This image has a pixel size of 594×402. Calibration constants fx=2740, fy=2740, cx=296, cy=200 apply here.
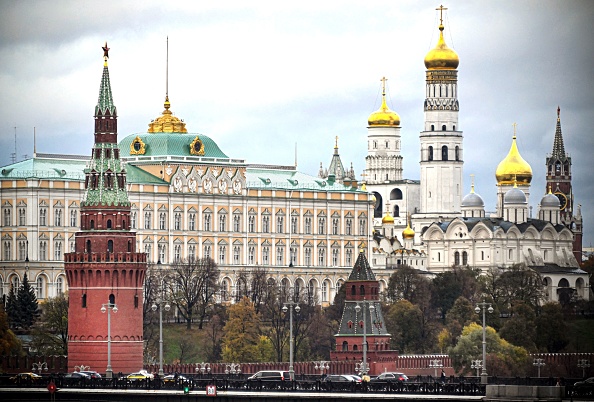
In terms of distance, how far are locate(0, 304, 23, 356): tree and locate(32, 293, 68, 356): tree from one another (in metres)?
2.40

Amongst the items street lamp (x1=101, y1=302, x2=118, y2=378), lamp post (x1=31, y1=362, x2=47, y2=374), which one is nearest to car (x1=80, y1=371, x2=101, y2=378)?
street lamp (x1=101, y1=302, x2=118, y2=378)

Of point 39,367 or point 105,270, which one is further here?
point 105,270

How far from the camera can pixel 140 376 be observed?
160m

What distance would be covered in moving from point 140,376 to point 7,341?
27.2m

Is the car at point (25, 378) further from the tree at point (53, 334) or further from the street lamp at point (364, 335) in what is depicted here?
the tree at point (53, 334)

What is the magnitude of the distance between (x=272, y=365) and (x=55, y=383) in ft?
131

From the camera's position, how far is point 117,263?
180125 mm

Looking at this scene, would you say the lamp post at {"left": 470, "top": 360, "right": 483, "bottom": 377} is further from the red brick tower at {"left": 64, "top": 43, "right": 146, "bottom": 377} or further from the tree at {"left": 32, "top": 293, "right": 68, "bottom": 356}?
the tree at {"left": 32, "top": 293, "right": 68, "bottom": 356}

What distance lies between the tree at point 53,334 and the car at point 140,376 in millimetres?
21867

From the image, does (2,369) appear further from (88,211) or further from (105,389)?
(105,389)

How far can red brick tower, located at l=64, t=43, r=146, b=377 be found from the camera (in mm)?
177875

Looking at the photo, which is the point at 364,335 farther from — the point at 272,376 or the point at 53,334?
the point at 53,334

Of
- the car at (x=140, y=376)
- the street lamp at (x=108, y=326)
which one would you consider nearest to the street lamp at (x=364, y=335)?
the car at (x=140, y=376)

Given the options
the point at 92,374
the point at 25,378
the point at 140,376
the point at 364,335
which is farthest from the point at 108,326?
the point at 364,335
